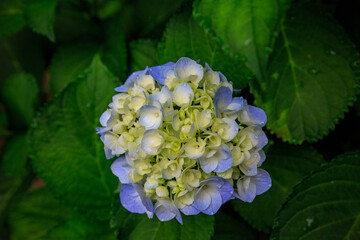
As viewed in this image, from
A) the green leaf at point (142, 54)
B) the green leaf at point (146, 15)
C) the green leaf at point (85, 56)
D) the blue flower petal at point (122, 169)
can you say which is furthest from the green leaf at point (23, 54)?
the blue flower petal at point (122, 169)

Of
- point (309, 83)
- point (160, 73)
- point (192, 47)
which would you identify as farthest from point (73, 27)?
point (309, 83)

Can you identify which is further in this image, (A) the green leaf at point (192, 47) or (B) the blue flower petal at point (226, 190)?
(A) the green leaf at point (192, 47)

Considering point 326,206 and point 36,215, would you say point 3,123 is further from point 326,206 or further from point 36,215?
point 326,206

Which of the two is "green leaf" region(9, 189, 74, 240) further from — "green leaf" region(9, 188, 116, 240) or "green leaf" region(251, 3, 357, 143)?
"green leaf" region(251, 3, 357, 143)

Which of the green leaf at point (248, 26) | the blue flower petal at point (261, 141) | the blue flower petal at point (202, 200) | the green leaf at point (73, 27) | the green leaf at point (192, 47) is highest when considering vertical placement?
the green leaf at point (248, 26)

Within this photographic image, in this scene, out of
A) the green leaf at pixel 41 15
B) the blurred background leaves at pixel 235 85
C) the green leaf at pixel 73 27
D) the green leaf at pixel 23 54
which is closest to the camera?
the blurred background leaves at pixel 235 85

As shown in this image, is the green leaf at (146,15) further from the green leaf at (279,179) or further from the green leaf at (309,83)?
the green leaf at (279,179)
